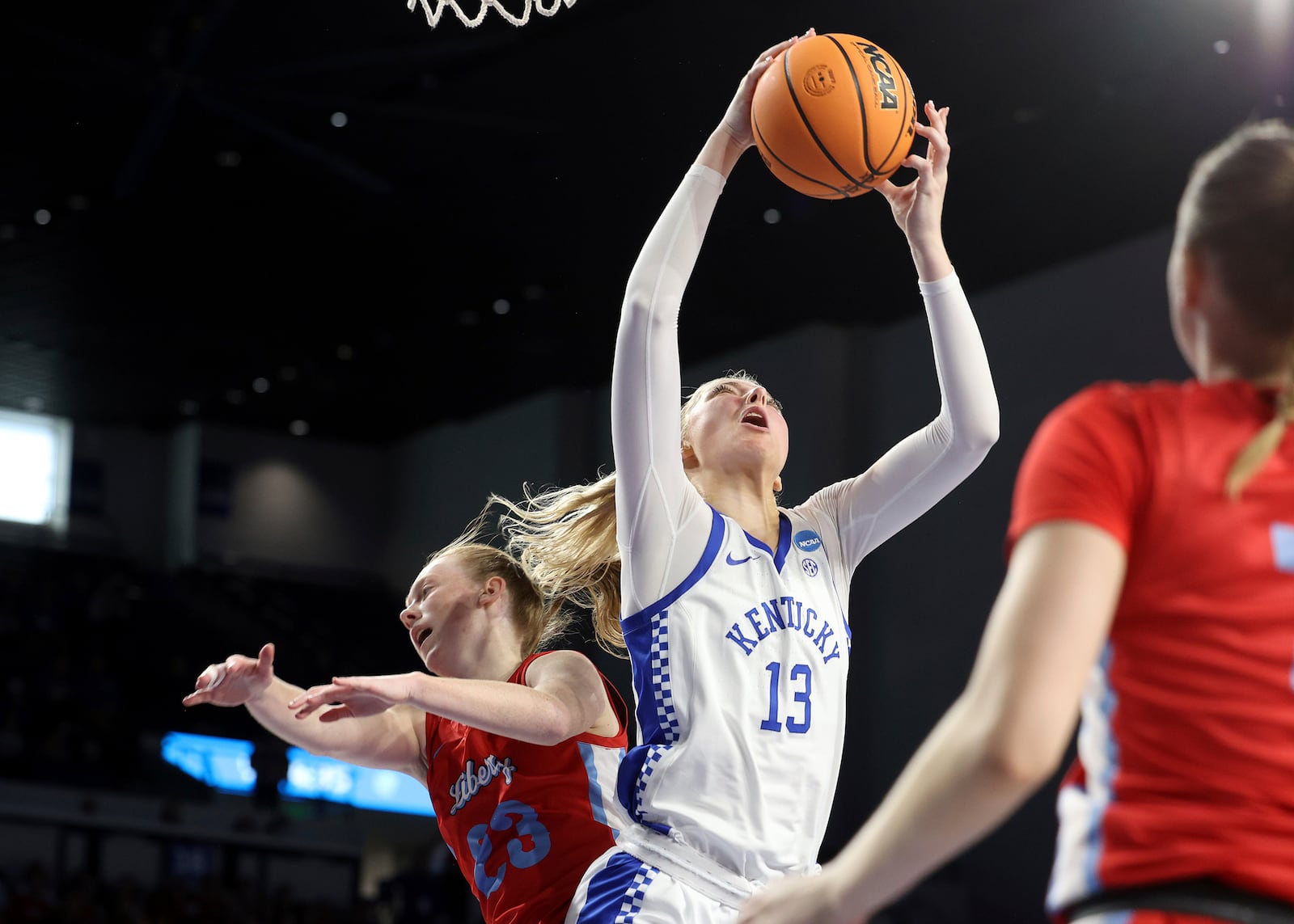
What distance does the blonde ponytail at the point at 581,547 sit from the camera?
11.0ft

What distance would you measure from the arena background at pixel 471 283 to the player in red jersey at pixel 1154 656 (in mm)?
9095

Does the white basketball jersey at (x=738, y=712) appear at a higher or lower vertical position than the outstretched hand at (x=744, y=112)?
lower

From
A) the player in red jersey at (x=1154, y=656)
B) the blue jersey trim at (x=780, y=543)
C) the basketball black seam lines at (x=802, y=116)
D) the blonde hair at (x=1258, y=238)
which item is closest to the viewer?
the player in red jersey at (x=1154, y=656)

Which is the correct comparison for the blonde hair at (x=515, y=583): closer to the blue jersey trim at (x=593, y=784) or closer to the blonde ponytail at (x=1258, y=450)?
the blue jersey trim at (x=593, y=784)

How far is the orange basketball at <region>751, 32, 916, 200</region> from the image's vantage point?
3.03 m

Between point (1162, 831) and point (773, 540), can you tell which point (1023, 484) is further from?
point (773, 540)

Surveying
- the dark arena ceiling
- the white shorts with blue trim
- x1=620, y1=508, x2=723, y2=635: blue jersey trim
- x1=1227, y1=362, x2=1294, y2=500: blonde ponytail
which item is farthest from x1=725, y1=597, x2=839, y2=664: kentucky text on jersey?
the dark arena ceiling

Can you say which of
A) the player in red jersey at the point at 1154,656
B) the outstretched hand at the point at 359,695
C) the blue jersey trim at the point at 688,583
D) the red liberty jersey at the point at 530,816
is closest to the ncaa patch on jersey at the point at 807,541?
the blue jersey trim at the point at 688,583

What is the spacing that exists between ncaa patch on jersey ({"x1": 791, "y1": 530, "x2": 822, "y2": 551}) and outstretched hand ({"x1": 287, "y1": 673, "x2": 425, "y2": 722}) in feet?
2.69

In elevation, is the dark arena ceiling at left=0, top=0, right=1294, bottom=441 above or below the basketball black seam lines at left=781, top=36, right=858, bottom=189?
above

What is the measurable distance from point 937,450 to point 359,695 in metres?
1.23

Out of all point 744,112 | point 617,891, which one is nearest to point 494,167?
point 744,112

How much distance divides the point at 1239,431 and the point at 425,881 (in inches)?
538

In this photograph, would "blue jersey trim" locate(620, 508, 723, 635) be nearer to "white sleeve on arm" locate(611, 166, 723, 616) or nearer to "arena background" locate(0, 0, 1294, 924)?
"white sleeve on arm" locate(611, 166, 723, 616)
